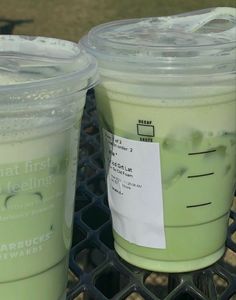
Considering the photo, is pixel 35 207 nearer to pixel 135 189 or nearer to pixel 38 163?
pixel 38 163

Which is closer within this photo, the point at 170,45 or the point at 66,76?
the point at 66,76

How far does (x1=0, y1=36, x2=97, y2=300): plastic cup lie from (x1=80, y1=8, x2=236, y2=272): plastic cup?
0.08 metres

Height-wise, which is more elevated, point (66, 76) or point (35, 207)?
point (66, 76)

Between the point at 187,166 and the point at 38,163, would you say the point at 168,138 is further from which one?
the point at 38,163

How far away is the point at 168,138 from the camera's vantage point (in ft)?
2.36

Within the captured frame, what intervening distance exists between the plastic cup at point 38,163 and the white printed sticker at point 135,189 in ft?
0.31

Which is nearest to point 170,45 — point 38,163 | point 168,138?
point 168,138

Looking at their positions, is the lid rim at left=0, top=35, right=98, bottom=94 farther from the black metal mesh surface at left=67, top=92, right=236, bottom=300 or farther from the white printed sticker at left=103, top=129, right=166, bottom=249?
the black metal mesh surface at left=67, top=92, right=236, bottom=300

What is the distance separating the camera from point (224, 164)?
0.77m

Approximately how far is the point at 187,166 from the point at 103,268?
0.19m

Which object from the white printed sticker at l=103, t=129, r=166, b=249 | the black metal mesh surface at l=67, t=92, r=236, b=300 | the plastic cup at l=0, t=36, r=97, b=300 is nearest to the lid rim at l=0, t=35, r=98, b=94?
the plastic cup at l=0, t=36, r=97, b=300

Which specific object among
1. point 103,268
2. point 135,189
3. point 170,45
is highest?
point 170,45

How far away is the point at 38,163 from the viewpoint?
600 millimetres

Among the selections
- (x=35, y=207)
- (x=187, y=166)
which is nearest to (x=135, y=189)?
(x=187, y=166)
